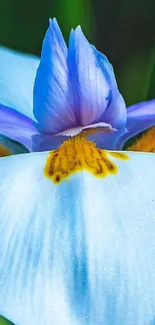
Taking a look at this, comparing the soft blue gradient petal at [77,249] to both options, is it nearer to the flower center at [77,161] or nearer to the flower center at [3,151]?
the flower center at [77,161]

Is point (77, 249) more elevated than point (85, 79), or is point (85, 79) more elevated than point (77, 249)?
point (85, 79)

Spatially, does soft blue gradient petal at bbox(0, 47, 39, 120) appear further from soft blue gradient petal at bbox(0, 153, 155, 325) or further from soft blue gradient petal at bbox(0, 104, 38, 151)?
soft blue gradient petal at bbox(0, 153, 155, 325)

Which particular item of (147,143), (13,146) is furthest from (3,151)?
(147,143)

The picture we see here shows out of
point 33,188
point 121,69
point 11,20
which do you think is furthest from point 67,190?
point 121,69

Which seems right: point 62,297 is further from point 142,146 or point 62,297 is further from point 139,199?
A: point 142,146

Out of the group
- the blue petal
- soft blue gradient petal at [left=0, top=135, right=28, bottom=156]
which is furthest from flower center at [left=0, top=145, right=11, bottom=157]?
the blue petal

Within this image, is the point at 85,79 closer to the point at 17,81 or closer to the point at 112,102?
the point at 112,102

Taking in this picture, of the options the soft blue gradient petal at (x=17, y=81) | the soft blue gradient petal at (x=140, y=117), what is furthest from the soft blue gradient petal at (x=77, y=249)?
the soft blue gradient petal at (x=17, y=81)
